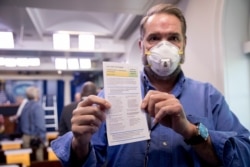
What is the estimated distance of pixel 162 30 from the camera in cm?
84

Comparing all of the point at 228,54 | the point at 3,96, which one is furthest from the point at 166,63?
the point at 3,96

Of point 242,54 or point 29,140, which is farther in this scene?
point 29,140

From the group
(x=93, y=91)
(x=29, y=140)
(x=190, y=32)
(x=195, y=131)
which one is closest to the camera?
(x=195, y=131)

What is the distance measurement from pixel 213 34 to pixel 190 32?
0.39m

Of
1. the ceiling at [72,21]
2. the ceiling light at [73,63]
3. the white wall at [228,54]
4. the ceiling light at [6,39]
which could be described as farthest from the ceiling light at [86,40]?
the white wall at [228,54]

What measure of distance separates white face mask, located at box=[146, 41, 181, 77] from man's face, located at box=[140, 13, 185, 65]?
0.06 ft

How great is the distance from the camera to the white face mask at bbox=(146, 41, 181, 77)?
84 cm

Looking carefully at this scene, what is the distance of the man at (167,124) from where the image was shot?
69 centimetres

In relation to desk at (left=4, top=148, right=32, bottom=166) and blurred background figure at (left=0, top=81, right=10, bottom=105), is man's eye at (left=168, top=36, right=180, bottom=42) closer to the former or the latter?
desk at (left=4, top=148, right=32, bottom=166)

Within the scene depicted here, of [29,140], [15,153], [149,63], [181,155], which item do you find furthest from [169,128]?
[29,140]

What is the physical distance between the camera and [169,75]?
856 mm

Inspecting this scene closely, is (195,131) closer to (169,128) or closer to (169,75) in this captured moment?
(169,128)

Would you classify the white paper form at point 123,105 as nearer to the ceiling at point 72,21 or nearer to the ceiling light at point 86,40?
the ceiling at point 72,21

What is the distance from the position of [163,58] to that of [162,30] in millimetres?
87
